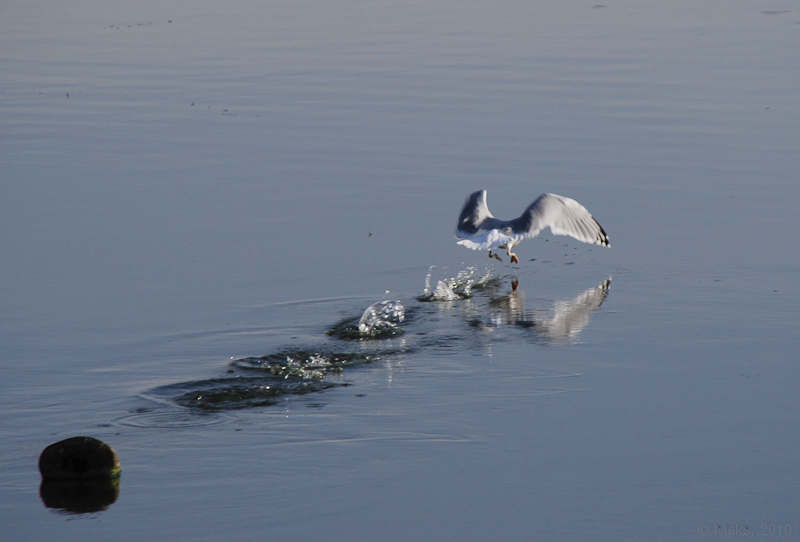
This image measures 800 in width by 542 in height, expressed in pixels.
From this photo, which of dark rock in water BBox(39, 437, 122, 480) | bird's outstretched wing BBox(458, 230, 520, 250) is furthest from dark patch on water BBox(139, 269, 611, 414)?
dark rock in water BBox(39, 437, 122, 480)

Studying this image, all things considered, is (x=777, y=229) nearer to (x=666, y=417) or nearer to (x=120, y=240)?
(x=666, y=417)

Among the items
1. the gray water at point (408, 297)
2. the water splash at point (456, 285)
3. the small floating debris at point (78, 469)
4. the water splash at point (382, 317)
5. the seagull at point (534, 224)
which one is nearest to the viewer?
the gray water at point (408, 297)

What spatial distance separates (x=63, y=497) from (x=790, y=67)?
16.4 metres

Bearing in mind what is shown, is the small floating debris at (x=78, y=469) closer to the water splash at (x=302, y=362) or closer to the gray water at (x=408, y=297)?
the gray water at (x=408, y=297)

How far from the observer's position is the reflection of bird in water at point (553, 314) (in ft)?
31.0

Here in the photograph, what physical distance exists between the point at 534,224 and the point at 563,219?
368 millimetres

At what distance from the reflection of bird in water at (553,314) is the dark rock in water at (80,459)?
3.75 metres

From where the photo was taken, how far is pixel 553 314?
32.4 ft

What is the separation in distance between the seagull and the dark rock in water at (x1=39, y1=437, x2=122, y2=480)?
15.6ft

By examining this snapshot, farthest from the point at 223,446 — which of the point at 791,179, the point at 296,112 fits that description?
the point at 296,112

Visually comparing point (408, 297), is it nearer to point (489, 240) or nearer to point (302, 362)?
point (489, 240)

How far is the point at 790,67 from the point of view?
1992cm

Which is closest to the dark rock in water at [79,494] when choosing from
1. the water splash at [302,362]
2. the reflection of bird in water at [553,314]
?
the water splash at [302,362]

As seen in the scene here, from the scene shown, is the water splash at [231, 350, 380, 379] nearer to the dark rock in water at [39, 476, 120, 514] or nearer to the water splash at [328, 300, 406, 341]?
the water splash at [328, 300, 406, 341]
